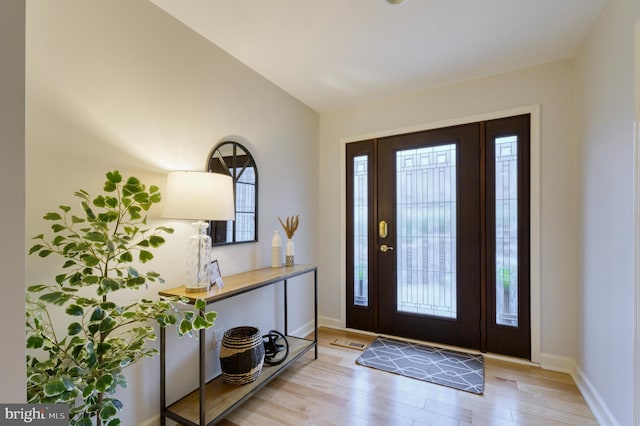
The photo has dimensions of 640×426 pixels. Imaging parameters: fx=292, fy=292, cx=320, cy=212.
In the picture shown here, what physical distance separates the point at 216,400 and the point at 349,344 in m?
1.45

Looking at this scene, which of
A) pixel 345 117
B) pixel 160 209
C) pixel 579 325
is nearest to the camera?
pixel 160 209

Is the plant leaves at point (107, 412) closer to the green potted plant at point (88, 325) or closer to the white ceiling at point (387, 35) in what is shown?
the green potted plant at point (88, 325)

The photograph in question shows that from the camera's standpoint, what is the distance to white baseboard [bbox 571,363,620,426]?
1.67 m

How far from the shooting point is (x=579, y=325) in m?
2.23

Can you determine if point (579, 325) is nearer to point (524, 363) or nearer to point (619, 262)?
point (524, 363)

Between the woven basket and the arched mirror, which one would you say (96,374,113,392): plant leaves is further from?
the arched mirror

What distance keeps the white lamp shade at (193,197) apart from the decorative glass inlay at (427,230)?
6.38 feet

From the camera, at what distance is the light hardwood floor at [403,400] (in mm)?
1801

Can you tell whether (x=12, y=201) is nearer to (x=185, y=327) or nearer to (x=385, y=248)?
(x=185, y=327)

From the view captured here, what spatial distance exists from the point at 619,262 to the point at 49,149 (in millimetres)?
2912

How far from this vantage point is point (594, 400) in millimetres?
1861

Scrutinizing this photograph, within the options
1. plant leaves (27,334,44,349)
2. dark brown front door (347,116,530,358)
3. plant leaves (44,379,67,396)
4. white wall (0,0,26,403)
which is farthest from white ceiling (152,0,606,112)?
plant leaves (44,379,67,396)

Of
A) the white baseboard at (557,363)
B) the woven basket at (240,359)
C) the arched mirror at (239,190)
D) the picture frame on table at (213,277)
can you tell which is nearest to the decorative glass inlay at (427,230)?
the white baseboard at (557,363)

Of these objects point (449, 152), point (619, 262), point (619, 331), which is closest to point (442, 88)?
point (449, 152)
